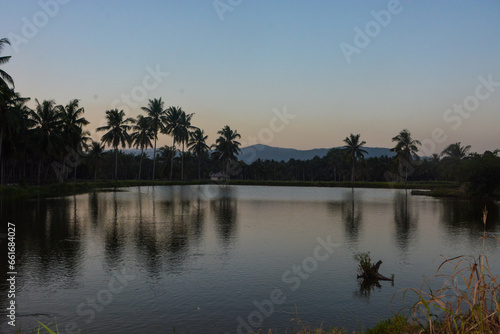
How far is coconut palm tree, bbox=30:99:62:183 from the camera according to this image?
6631 centimetres

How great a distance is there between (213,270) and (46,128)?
2424 inches

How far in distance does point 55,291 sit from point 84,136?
76.8 meters

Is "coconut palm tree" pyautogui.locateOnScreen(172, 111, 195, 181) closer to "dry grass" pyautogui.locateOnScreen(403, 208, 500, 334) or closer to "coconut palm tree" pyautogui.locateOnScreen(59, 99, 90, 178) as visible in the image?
"coconut palm tree" pyautogui.locateOnScreen(59, 99, 90, 178)

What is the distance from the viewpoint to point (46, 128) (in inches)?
2660

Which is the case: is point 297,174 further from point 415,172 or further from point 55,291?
point 55,291

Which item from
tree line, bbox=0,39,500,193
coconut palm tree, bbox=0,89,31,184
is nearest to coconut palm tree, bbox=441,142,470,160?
tree line, bbox=0,39,500,193

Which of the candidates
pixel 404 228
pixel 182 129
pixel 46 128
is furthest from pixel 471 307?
pixel 182 129

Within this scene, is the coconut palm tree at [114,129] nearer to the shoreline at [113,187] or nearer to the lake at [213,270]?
the shoreline at [113,187]

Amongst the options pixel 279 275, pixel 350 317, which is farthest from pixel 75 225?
pixel 350 317

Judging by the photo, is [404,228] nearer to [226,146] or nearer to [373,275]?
[373,275]

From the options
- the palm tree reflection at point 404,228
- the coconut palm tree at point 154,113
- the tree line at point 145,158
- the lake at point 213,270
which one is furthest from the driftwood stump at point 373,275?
the coconut palm tree at point 154,113

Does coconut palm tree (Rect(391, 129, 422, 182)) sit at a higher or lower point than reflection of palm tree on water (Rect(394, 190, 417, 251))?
higher

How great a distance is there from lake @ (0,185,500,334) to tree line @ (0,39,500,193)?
92.9 feet

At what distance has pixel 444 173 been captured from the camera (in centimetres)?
11856
